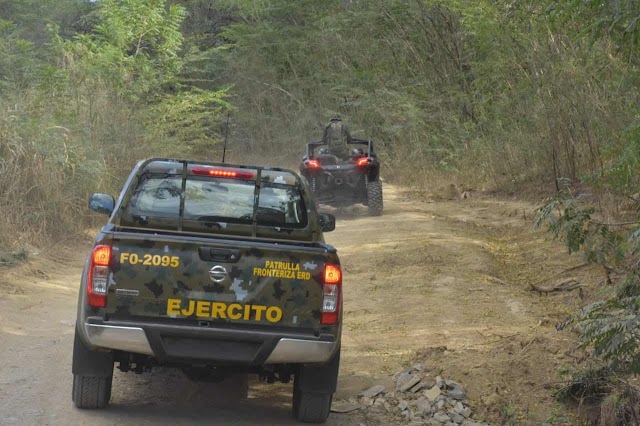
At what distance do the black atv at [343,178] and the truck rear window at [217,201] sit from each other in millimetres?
10977

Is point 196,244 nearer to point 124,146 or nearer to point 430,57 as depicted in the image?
point 124,146

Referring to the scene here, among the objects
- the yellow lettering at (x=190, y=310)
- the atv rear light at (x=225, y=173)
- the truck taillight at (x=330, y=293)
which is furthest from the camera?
the atv rear light at (x=225, y=173)

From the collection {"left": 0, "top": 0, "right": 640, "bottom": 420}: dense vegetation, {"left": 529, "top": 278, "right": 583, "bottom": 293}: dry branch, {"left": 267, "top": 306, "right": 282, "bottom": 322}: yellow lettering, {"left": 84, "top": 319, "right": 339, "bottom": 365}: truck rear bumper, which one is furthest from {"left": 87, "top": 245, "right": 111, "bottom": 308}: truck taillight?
{"left": 529, "top": 278, "right": 583, "bottom": 293}: dry branch

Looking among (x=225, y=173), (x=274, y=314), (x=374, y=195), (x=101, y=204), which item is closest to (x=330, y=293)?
(x=274, y=314)

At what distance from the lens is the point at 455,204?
69.8ft

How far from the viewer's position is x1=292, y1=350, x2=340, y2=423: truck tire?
639 cm

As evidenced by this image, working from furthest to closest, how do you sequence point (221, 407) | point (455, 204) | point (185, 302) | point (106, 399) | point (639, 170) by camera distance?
point (455, 204) < point (639, 170) < point (221, 407) < point (106, 399) < point (185, 302)

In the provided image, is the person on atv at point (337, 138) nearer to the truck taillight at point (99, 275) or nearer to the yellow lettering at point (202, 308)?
the yellow lettering at point (202, 308)

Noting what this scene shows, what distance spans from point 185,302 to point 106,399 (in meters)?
0.94

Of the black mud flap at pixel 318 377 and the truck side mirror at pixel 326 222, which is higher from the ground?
the truck side mirror at pixel 326 222

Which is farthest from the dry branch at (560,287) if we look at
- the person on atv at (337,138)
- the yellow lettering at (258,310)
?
the person on atv at (337,138)

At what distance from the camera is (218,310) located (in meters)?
6.06

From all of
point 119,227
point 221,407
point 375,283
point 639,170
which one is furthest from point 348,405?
Result: point 375,283

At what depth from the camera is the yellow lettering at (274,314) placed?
6.11 metres
